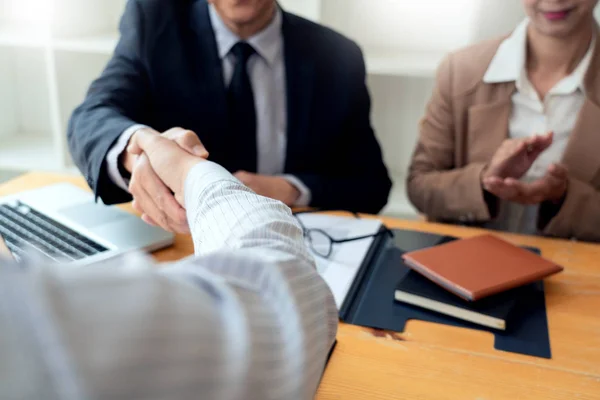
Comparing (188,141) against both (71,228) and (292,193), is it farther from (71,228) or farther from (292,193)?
(292,193)

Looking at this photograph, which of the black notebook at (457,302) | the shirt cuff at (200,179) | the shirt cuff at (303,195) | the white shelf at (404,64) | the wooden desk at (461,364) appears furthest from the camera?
the white shelf at (404,64)

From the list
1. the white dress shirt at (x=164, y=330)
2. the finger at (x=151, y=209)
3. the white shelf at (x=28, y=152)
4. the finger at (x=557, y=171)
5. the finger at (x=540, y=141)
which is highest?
the white dress shirt at (x=164, y=330)

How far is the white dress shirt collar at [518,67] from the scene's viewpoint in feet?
4.09

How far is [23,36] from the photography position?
72.4 inches

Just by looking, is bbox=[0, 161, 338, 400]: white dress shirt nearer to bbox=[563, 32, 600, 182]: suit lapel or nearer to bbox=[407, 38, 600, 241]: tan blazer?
bbox=[407, 38, 600, 241]: tan blazer

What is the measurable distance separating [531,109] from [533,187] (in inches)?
9.4

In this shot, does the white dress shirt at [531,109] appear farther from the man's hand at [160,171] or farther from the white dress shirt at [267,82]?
the man's hand at [160,171]

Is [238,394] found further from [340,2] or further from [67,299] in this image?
[340,2]

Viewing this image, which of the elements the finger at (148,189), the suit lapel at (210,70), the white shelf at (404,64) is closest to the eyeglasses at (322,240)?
the finger at (148,189)

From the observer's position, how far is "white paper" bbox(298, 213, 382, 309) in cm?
80

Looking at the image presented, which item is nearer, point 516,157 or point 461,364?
point 461,364

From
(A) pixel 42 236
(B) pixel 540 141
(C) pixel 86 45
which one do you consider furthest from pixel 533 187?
(C) pixel 86 45

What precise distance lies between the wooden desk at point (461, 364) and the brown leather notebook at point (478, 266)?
49mm

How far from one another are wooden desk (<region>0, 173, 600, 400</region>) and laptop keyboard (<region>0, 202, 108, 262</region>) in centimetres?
23
